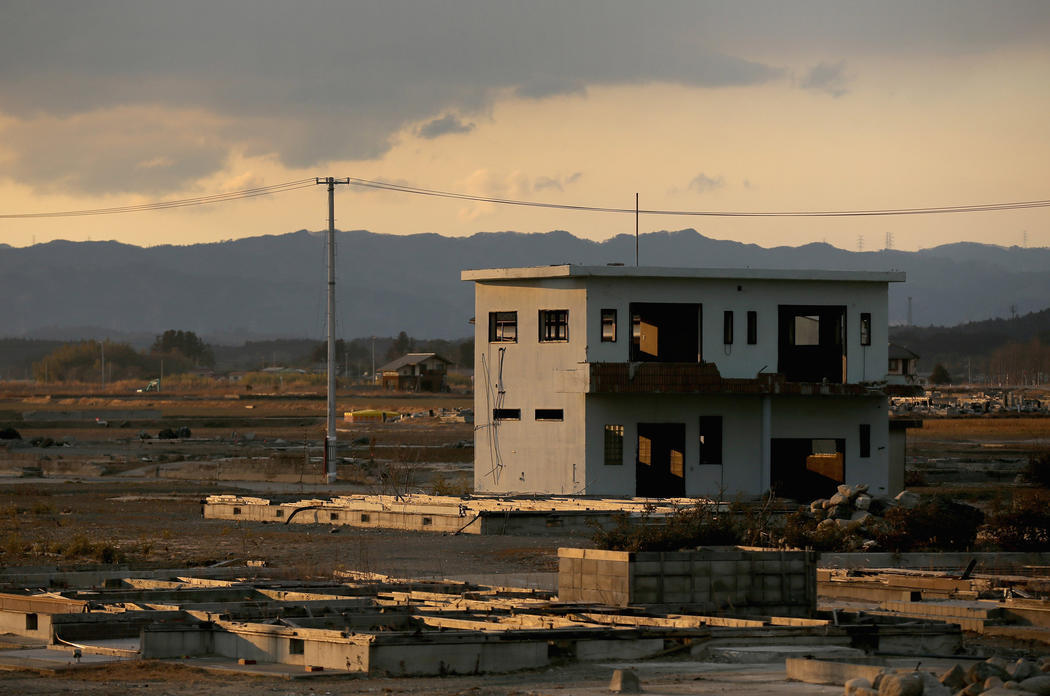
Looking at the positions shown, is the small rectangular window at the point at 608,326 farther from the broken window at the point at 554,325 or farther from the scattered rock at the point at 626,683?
the scattered rock at the point at 626,683

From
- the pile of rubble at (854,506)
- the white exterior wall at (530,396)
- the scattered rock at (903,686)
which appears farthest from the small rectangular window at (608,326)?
the scattered rock at (903,686)

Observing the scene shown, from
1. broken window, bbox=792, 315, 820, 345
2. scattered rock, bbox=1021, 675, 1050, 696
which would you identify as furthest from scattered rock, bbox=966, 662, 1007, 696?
broken window, bbox=792, 315, 820, 345

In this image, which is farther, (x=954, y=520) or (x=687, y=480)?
(x=687, y=480)

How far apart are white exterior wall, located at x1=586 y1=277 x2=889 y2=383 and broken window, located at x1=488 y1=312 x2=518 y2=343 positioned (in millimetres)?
2795

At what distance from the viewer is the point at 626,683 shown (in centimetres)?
1421

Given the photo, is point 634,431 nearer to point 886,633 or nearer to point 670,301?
point 670,301

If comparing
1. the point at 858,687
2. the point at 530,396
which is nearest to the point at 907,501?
the point at 530,396

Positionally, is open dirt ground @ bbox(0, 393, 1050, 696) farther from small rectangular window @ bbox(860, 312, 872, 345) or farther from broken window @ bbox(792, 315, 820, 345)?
small rectangular window @ bbox(860, 312, 872, 345)

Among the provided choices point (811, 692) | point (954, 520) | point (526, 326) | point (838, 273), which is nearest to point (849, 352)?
point (838, 273)

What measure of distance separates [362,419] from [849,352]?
68.0 meters

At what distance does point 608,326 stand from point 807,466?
7494mm

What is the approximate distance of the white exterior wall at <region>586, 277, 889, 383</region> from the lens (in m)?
41.0

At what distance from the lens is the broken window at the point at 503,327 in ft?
140

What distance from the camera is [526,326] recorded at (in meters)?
42.4
